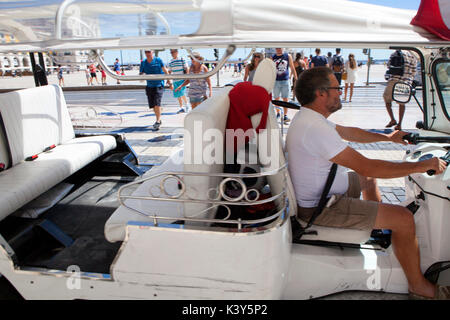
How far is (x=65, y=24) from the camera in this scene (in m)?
1.85

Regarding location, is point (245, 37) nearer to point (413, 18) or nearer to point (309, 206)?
point (413, 18)

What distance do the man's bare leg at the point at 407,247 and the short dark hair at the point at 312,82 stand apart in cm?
90

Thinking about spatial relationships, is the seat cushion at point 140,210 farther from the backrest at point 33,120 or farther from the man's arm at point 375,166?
the backrest at point 33,120

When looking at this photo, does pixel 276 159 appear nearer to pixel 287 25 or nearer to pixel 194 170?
pixel 194 170

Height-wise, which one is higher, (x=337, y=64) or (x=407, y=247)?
(x=337, y=64)

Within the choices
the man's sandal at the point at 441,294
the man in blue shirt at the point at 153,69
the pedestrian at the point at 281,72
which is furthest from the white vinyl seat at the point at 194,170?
the pedestrian at the point at 281,72

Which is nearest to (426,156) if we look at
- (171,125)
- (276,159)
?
(276,159)

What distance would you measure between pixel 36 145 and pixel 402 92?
363 centimetres

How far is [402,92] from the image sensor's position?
2.50m

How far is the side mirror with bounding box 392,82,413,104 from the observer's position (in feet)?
8.07

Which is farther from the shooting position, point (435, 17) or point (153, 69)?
point (153, 69)

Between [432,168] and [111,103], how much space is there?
1164cm

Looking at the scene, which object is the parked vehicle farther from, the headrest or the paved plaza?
the paved plaza

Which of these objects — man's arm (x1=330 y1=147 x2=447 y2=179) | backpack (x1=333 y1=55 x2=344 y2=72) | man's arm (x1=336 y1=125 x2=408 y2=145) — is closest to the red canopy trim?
man's arm (x1=330 y1=147 x2=447 y2=179)
